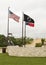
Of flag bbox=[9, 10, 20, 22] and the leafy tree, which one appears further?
the leafy tree

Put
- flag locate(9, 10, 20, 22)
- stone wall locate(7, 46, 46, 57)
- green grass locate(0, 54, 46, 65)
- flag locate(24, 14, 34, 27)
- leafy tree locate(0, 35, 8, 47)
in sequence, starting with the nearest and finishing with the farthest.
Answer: green grass locate(0, 54, 46, 65) < stone wall locate(7, 46, 46, 57) < flag locate(24, 14, 34, 27) < flag locate(9, 10, 20, 22) < leafy tree locate(0, 35, 8, 47)

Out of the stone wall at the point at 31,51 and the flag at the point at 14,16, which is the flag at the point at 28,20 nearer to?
the flag at the point at 14,16

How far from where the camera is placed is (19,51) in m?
30.6

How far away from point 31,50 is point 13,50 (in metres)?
2.33

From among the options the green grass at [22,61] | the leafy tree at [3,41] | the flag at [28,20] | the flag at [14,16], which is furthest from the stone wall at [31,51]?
the leafy tree at [3,41]

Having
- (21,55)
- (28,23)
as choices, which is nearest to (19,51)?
(21,55)

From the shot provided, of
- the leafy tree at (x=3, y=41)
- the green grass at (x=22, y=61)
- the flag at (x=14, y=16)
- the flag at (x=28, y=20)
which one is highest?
the flag at (x=14, y=16)

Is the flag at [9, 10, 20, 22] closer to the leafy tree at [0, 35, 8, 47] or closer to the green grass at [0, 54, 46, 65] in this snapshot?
the green grass at [0, 54, 46, 65]

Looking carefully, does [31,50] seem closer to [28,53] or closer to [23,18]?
[28,53]

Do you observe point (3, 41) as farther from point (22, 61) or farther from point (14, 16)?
point (22, 61)

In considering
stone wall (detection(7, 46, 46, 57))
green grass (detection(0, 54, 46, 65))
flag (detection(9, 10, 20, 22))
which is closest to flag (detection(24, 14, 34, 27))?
flag (detection(9, 10, 20, 22))

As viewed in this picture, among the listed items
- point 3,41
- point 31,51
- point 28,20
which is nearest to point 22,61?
point 31,51

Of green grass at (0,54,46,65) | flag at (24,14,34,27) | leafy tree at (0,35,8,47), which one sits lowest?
leafy tree at (0,35,8,47)

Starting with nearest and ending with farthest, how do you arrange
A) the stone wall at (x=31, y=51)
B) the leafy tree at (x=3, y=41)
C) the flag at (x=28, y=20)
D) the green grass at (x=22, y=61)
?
1. the green grass at (x=22, y=61)
2. the stone wall at (x=31, y=51)
3. the flag at (x=28, y=20)
4. the leafy tree at (x=3, y=41)
